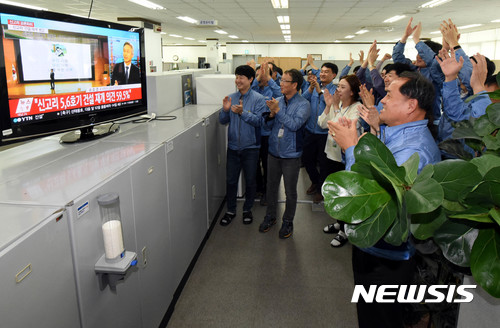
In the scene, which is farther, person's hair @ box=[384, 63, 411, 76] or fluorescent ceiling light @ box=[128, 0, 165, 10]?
fluorescent ceiling light @ box=[128, 0, 165, 10]

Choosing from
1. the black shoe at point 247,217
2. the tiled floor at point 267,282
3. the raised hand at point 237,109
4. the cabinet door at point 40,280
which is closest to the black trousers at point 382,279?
the tiled floor at point 267,282

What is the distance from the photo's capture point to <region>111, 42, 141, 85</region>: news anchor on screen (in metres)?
2.29

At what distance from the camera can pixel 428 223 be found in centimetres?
70

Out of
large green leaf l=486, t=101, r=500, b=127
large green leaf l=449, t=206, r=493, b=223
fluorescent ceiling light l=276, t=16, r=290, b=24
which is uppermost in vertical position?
fluorescent ceiling light l=276, t=16, r=290, b=24

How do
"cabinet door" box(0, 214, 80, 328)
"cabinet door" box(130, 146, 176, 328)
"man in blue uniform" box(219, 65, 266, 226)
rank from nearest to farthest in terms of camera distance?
1. "cabinet door" box(0, 214, 80, 328)
2. "cabinet door" box(130, 146, 176, 328)
3. "man in blue uniform" box(219, 65, 266, 226)

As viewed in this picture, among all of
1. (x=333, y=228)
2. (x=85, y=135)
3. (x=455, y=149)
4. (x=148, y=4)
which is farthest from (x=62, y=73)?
(x=148, y=4)

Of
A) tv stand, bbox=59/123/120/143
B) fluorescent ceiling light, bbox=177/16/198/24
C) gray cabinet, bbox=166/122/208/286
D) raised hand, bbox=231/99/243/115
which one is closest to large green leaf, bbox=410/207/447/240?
gray cabinet, bbox=166/122/208/286

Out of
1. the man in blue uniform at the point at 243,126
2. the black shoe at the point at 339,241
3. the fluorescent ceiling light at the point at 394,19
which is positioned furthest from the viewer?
the fluorescent ceiling light at the point at 394,19

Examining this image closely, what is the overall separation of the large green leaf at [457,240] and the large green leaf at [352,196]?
7.1 inches

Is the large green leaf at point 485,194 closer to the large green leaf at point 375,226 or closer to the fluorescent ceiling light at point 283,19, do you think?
the large green leaf at point 375,226

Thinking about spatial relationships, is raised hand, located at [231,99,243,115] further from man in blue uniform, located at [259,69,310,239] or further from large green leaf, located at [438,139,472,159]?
large green leaf, located at [438,139,472,159]

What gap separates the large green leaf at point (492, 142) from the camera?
2.66 ft

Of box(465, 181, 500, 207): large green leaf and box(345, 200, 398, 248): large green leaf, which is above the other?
box(465, 181, 500, 207): large green leaf

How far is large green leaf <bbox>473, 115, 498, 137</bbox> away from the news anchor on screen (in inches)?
81.3
